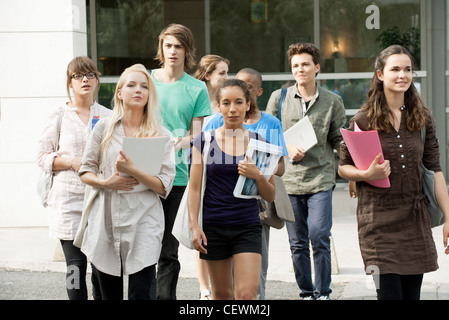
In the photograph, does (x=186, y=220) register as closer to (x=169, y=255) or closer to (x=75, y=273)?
(x=75, y=273)

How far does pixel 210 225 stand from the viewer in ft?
16.2

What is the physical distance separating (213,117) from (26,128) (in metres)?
5.57

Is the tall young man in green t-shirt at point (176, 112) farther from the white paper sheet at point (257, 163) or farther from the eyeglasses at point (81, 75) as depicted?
the white paper sheet at point (257, 163)

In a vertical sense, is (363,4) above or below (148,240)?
above

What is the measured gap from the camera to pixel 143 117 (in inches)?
205

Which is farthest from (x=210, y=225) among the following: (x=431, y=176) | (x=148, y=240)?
(x=431, y=176)

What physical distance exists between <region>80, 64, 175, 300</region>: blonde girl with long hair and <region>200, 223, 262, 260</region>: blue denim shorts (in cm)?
35

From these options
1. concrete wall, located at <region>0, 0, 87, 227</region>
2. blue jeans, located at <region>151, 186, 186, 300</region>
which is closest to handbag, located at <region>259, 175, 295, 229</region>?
blue jeans, located at <region>151, 186, 186, 300</region>

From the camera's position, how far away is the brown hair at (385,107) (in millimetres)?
4773

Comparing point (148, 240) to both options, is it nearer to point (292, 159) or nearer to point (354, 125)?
point (354, 125)

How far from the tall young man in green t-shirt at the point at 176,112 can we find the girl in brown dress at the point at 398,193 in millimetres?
1742

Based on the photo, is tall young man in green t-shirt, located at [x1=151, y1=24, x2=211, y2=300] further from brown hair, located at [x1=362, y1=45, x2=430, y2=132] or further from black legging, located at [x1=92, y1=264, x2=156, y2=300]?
brown hair, located at [x1=362, y1=45, x2=430, y2=132]

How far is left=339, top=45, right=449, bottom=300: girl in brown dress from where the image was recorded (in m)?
4.70

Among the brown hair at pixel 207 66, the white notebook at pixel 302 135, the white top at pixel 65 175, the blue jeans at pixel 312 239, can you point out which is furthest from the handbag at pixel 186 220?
the brown hair at pixel 207 66
